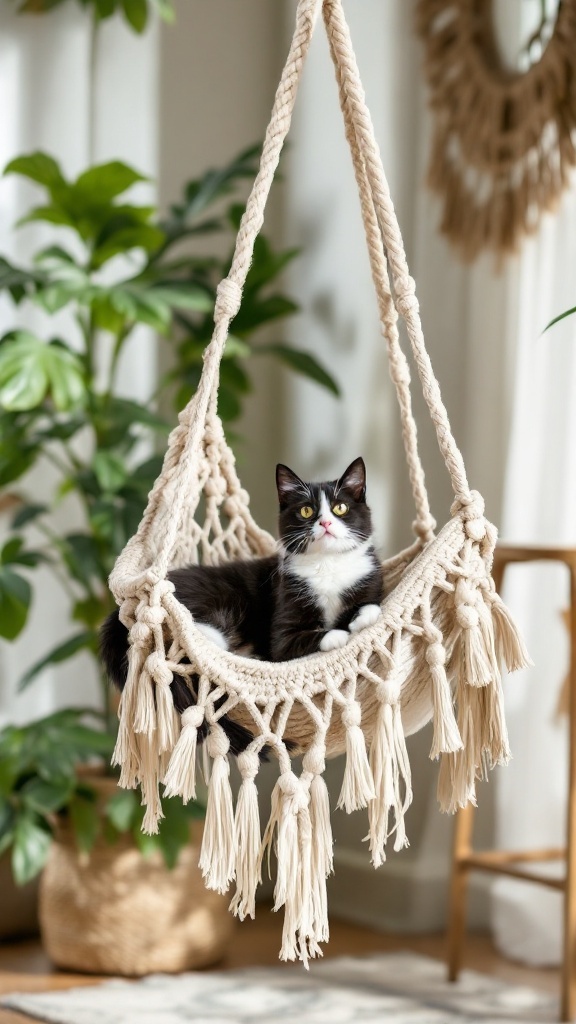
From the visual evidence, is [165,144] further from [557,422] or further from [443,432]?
[443,432]

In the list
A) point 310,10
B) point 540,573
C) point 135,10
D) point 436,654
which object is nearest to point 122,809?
point 540,573

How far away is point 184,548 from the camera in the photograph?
4.57 ft

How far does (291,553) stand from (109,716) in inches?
41.0

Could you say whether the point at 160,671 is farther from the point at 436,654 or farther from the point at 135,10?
the point at 135,10

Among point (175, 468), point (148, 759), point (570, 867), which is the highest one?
point (175, 468)

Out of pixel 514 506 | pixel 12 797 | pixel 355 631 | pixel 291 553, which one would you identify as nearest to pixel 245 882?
pixel 355 631

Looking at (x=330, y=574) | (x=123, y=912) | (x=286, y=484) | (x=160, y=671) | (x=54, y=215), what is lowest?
(x=123, y=912)

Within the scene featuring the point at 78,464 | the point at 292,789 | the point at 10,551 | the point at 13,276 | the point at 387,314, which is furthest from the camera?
the point at 78,464

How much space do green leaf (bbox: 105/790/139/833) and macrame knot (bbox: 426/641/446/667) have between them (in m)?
1.08

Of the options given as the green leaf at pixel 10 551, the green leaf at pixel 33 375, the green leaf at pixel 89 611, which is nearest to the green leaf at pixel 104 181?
the green leaf at pixel 33 375

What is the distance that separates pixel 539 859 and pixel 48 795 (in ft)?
2.81

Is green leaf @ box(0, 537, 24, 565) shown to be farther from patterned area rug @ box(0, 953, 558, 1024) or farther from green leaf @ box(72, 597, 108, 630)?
patterned area rug @ box(0, 953, 558, 1024)

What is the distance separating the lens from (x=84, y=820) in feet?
6.93

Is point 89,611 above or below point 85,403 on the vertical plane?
below
